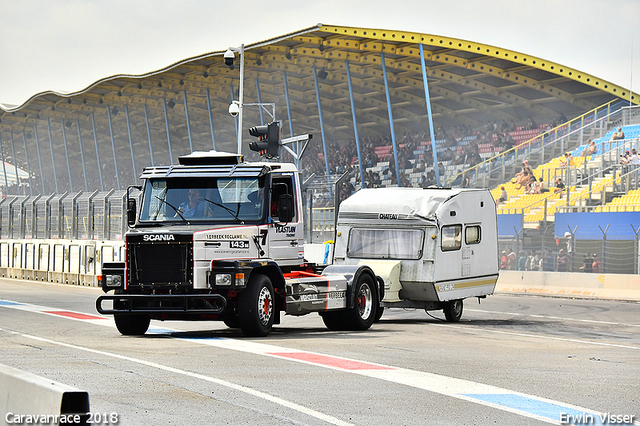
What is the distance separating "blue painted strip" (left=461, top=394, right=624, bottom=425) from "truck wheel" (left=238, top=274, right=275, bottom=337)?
5488 mm

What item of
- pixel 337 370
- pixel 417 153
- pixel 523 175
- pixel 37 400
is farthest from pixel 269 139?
pixel 417 153

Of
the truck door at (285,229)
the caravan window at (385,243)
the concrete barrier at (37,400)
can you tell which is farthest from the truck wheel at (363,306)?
the concrete barrier at (37,400)

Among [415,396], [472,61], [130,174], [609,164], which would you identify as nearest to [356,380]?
[415,396]

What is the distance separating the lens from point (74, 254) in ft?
102

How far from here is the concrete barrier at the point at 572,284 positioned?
2516 centimetres

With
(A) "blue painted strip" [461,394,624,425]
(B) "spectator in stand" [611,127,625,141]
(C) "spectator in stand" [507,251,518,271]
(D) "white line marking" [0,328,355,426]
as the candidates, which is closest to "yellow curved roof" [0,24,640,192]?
(B) "spectator in stand" [611,127,625,141]

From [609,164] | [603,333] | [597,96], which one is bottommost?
[603,333]

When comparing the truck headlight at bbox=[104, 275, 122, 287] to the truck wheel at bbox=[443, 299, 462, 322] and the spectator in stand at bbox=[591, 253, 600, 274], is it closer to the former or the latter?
the truck wheel at bbox=[443, 299, 462, 322]

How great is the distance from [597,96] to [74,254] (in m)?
27.7

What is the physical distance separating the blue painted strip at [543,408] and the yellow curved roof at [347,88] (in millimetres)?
32936

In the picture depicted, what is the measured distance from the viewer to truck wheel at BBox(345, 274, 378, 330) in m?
15.6

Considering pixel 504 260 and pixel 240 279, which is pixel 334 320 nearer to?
pixel 240 279

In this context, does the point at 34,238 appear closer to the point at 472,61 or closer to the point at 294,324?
the point at 294,324

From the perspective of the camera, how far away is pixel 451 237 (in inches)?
720
